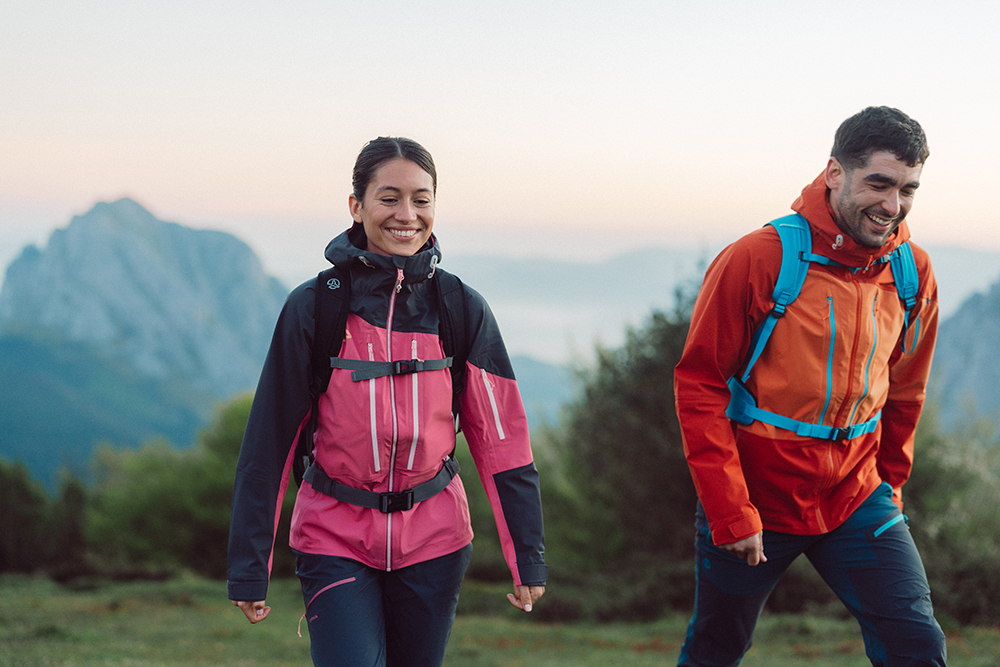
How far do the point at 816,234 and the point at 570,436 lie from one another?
16.7 metres

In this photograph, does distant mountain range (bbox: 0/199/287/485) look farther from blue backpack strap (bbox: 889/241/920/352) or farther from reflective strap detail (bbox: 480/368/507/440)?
blue backpack strap (bbox: 889/241/920/352)

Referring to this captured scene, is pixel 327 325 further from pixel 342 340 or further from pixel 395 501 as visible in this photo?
pixel 395 501

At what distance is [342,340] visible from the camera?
9.95 ft

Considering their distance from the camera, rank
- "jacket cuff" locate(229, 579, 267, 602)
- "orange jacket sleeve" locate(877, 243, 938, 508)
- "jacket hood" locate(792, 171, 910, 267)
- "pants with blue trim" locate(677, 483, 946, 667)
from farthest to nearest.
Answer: "orange jacket sleeve" locate(877, 243, 938, 508) < "jacket hood" locate(792, 171, 910, 267) < "pants with blue trim" locate(677, 483, 946, 667) < "jacket cuff" locate(229, 579, 267, 602)

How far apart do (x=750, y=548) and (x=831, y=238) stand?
1319 mm

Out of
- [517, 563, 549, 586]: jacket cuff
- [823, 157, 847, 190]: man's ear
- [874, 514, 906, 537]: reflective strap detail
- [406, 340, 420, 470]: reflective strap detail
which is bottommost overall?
[517, 563, 549, 586]: jacket cuff

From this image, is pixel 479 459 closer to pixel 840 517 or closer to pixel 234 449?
pixel 840 517

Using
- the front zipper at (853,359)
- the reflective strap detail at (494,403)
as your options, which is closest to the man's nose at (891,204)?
the front zipper at (853,359)

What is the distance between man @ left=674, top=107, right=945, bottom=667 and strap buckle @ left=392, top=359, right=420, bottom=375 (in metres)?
1.16

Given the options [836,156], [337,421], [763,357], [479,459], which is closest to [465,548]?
[479,459]

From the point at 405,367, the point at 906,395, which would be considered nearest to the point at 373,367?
the point at 405,367

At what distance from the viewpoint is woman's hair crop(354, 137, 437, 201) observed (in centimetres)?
320

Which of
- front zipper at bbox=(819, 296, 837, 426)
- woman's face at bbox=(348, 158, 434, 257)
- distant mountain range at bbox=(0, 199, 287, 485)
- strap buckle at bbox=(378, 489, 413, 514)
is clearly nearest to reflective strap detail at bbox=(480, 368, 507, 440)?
strap buckle at bbox=(378, 489, 413, 514)

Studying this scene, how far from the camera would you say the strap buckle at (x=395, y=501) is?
9.93 feet
